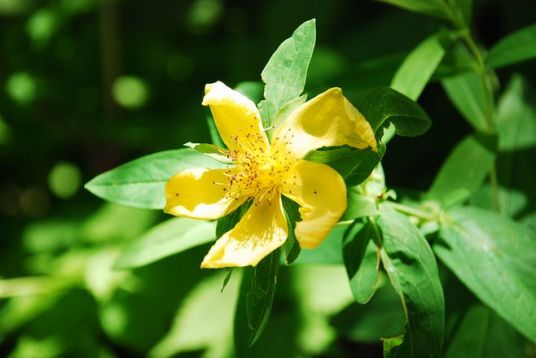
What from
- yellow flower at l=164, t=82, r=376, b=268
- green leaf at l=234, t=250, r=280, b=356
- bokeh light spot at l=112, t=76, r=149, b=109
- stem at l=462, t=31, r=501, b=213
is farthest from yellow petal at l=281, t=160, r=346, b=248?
bokeh light spot at l=112, t=76, r=149, b=109

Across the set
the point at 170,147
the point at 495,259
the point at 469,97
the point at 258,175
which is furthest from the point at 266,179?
the point at 170,147

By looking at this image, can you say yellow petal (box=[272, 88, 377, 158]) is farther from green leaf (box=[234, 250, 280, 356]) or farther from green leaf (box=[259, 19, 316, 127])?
green leaf (box=[234, 250, 280, 356])

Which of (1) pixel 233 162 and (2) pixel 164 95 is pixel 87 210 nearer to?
(2) pixel 164 95

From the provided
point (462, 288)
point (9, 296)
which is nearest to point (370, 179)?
point (462, 288)

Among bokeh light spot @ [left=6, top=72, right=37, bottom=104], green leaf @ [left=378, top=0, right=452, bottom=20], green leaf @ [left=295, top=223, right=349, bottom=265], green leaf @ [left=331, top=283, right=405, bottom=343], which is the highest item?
green leaf @ [left=378, top=0, right=452, bottom=20]

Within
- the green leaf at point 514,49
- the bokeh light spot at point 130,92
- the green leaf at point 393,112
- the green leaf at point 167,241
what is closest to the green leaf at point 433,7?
the green leaf at point 514,49

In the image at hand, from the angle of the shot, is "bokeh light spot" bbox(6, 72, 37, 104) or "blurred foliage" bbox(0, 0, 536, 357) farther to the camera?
"bokeh light spot" bbox(6, 72, 37, 104)

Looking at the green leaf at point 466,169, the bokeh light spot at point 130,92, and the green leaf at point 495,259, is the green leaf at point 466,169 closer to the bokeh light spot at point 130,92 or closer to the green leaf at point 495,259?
the green leaf at point 495,259
